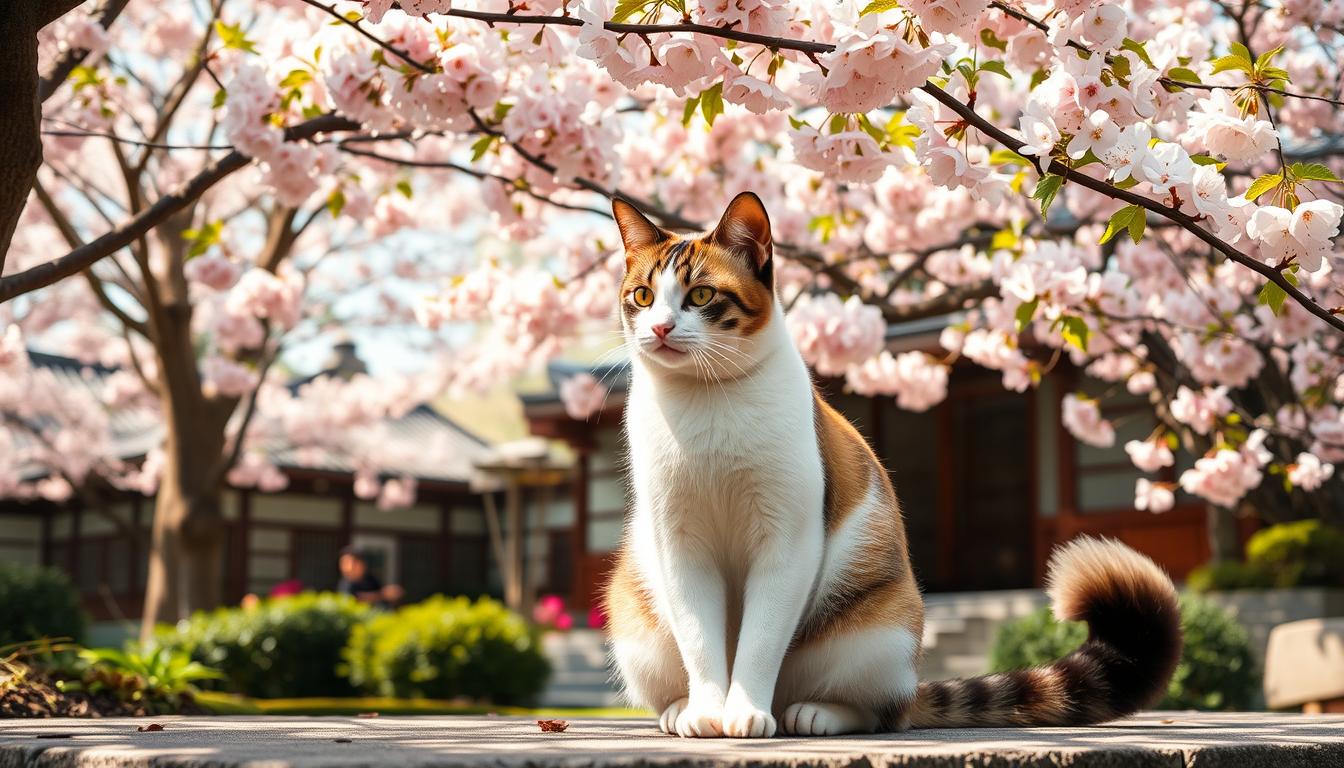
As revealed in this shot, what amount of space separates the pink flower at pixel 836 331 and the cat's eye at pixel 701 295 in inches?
124

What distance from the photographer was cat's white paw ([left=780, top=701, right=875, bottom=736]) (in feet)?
9.55

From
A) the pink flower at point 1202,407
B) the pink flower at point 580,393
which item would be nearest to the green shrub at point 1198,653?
the pink flower at point 1202,407

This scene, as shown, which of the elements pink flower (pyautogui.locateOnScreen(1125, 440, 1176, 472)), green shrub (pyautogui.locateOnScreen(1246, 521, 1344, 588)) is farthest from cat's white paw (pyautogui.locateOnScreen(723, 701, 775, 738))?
green shrub (pyautogui.locateOnScreen(1246, 521, 1344, 588))

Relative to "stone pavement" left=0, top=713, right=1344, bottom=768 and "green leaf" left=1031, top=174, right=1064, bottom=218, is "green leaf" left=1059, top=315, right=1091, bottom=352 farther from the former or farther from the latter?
"green leaf" left=1031, top=174, right=1064, bottom=218

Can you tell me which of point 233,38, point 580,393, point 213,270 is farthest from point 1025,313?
point 580,393

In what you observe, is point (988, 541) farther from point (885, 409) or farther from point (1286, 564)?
point (1286, 564)

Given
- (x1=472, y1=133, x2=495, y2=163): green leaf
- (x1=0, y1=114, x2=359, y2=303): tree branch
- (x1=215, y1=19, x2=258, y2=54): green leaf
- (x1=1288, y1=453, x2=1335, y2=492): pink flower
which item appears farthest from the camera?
(x1=1288, y1=453, x2=1335, y2=492): pink flower

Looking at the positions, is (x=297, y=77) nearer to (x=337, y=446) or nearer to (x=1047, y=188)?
(x=1047, y=188)

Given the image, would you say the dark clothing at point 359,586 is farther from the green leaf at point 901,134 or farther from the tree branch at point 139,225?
the green leaf at point 901,134

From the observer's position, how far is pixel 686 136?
756 centimetres

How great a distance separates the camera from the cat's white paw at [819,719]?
115 inches

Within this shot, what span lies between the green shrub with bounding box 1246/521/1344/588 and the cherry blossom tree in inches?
173

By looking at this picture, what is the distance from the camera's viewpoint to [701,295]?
296 cm

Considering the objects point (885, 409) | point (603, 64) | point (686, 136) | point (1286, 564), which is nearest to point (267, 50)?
point (686, 136)
